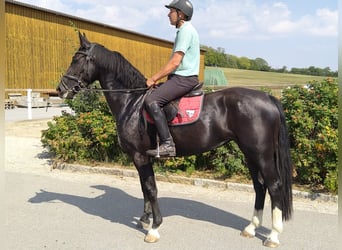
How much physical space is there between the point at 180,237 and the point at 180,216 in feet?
2.42

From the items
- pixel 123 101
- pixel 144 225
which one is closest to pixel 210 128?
pixel 123 101

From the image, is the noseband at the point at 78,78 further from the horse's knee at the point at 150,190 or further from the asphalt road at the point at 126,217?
the asphalt road at the point at 126,217

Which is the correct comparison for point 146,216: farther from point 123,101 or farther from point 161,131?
point 123,101

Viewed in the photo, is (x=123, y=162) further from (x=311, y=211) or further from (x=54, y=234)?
(x=311, y=211)

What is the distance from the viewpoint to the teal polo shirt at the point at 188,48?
394 centimetres

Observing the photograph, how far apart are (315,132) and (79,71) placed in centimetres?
419

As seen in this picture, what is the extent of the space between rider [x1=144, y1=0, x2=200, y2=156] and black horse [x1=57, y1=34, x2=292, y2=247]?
24cm

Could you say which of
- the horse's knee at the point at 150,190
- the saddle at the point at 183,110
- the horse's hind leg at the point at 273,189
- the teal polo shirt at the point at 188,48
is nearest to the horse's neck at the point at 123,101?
the saddle at the point at 183,110

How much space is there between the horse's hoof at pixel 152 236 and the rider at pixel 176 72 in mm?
985

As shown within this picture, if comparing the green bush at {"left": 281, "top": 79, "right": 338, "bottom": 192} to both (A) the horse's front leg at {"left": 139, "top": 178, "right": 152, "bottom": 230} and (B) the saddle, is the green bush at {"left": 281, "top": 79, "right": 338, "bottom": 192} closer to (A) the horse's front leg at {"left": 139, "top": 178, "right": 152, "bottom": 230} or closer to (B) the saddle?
(B) the saddle

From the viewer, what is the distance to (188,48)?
4.03 metres

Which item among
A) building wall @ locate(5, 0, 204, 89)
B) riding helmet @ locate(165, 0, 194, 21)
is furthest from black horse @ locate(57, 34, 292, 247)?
building wall @ locate(5, 0, 204, 89)

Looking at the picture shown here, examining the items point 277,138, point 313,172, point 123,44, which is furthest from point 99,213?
point 123,44

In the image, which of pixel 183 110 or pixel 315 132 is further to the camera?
pixel 315 132
